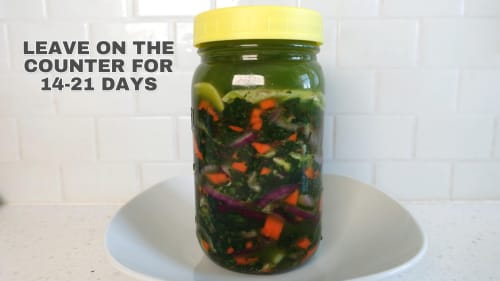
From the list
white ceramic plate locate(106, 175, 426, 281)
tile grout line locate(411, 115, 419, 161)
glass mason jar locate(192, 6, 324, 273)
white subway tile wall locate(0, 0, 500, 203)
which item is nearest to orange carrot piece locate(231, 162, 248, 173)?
glass mason jar locate(192, 6, 324, 273)

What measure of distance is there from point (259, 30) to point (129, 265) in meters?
0.25

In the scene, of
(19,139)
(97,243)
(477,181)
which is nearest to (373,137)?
(477,181)

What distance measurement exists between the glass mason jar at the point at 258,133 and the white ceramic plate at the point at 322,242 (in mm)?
36

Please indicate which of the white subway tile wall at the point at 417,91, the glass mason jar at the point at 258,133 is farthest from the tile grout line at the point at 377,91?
the glass mason jar at the point at 258,133

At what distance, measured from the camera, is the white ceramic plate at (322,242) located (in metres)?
0.41

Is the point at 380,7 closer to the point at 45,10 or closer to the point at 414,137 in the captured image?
the point at 414,137

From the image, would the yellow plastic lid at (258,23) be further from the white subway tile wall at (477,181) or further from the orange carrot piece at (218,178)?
the white subway tile wall at (477,181)

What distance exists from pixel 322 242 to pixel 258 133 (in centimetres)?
18

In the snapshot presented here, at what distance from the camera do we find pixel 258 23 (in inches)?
14.6

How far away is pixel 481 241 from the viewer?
54cm

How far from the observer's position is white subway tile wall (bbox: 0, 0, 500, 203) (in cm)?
60

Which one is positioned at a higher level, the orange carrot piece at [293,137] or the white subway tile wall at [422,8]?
the white subway tile wall at [422,8]

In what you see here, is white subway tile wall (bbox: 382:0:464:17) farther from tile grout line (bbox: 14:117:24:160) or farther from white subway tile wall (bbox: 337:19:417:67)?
tile grout line (bbox: 14:117:24:160)

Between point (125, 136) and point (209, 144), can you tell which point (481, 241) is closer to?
point (209, 144)
